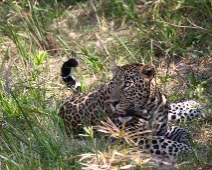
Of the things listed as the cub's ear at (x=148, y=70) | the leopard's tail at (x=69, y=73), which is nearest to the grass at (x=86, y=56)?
the leopard's tail at (x=69, y=73)

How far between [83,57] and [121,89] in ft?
6.29

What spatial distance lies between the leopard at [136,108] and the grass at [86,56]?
24cm

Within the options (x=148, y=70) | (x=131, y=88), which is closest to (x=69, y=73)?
(x=131, y=88)

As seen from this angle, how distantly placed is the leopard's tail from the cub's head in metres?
0.74

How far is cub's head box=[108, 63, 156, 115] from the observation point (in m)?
6.52

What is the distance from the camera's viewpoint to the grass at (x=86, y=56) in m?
5.89

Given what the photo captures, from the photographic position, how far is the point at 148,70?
652 centimetres

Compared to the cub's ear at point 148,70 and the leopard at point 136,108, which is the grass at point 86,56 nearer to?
the leopard at point 136,108

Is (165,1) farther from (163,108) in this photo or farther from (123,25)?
(163,108)

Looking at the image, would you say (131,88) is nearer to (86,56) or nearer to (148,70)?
(148,70)

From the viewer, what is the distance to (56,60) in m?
8.57

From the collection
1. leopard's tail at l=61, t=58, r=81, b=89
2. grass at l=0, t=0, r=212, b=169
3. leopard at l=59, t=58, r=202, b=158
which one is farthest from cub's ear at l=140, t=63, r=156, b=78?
leopard's tail at l=61, t=58, r=81, b=89

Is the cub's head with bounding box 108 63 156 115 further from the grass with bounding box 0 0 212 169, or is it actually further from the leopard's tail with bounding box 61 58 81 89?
the leopard's tail with bounding box 61 58 81 89

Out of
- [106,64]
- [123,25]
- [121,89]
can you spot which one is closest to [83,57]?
[106,64]
